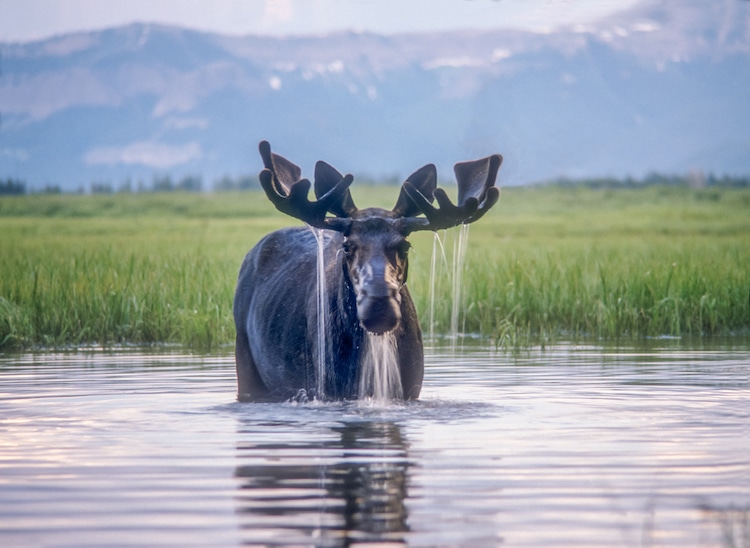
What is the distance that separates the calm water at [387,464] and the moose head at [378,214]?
76cm

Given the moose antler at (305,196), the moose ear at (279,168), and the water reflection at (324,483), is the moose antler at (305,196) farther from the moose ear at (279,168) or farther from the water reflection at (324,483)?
the water reflection at (324,483)

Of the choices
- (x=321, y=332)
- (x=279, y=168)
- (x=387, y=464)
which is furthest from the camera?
(x=279, y=168)

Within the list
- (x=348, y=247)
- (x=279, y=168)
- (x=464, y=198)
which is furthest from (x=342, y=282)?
(x=279, y=168)

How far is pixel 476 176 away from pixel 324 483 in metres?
3.44

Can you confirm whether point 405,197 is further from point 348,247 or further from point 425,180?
point 348,247

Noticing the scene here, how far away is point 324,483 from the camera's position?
21.5ft

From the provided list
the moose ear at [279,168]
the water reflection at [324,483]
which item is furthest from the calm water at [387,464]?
the moose ear at [279,168]

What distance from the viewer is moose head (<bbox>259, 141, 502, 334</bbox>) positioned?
26.6ft

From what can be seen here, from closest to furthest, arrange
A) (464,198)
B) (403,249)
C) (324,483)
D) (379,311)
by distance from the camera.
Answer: (324,483)
(379,311)
(403,249)
(464,198)

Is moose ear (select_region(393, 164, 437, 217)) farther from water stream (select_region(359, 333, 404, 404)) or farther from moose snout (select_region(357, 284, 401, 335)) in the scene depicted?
moose snout (select_region(357, 284, 401, 335))

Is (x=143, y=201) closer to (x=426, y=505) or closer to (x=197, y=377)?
(x=197, y=377)

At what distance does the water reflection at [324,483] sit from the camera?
18.3ft

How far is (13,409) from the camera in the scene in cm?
920

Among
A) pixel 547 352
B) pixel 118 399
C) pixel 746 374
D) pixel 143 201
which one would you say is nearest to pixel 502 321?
pixel 547 352
